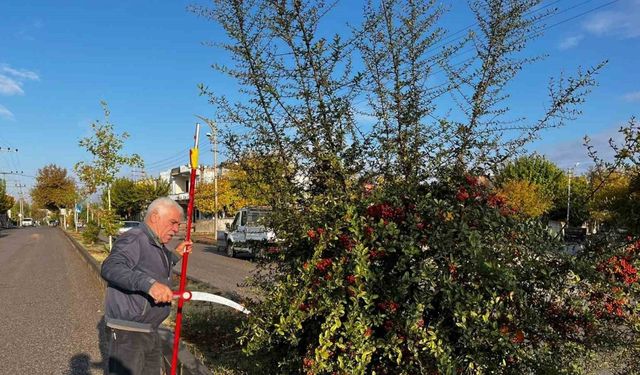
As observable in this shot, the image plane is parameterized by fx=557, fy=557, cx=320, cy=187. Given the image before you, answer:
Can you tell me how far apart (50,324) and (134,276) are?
6.17 m

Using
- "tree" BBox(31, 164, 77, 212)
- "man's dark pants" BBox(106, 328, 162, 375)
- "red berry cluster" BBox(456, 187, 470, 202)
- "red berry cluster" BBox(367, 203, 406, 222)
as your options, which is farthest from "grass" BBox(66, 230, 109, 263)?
"tree" BBox(31, 164, 77, 212)

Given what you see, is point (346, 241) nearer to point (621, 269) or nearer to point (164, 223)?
point (164, 223)

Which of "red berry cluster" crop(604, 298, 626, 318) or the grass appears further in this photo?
the grass

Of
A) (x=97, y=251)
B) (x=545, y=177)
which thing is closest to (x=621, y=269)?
(x=97, y=251)

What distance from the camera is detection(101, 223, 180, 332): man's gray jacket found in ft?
11.4

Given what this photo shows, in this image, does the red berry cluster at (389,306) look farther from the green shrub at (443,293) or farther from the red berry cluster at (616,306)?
the red berry cluster at (616,306)

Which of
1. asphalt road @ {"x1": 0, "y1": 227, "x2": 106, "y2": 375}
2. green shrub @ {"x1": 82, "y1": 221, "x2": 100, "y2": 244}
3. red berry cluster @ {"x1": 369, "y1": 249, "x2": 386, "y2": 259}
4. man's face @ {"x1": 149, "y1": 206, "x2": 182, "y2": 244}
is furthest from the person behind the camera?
green shrub @ {"x1": 82, "y1": 221, "x2": 100, "y2": 244}

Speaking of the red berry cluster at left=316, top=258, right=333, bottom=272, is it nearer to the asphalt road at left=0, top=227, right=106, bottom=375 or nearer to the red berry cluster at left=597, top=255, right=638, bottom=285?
the red berry cluster at left=597, top=255, right=638, bottom=285

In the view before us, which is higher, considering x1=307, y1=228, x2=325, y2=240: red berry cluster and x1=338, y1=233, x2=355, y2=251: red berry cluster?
x1=307, y1=228, x2=325, y2=240: red berry cluster

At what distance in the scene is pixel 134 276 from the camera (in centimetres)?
343

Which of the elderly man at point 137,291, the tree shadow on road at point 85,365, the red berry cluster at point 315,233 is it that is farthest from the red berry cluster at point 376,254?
the tree shadow on road at point 85,365

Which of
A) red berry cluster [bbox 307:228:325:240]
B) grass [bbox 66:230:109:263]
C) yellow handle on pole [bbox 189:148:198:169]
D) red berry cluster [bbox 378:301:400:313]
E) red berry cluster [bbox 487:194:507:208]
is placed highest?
yellow handle on pole [bbox 189:148:198:169]

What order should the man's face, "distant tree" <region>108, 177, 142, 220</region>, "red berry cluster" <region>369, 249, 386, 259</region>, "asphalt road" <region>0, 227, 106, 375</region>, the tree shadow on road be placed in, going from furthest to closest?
"distant tree" <region>108, 177, 142, 220</region> < "asphalt road" <region>0, 227, 106, 375</region> < the tree shadow on road < the man's face < "red berry cluster" <region>369, 249, 386, 259</region>

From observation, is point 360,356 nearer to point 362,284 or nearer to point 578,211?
point 362,284
